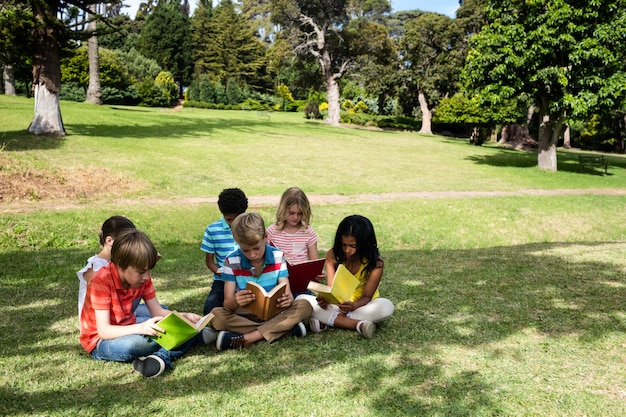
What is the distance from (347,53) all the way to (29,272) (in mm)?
35152

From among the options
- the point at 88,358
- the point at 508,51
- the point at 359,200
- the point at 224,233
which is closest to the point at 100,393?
the point at 88,358

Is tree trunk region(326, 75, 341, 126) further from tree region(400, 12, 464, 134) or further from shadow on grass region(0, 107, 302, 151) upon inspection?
shadow on grass region(0, 107, 302, 151)

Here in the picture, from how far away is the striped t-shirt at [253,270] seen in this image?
404 cm

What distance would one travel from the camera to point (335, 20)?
126 ft

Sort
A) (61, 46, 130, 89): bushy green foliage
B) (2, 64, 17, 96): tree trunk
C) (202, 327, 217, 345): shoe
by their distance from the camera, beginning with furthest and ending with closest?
(61, 46, 130, 89): bushy green foliage
(2, 64, 17, 96): tree trunk
(202, 327, 217, 345): shoe

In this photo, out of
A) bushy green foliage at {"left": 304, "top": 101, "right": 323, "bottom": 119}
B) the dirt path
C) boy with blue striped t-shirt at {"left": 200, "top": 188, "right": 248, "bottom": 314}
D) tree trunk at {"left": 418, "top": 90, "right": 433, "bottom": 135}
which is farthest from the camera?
bushy green foliage at {"left": 304, "top": 101, "right": 323, "bottom": 119}

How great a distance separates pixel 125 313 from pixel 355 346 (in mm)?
1766

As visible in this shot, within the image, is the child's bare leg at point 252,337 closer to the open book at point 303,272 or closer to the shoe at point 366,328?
the open book at point 303,272

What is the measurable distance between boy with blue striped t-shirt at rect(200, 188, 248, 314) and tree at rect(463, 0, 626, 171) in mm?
15944

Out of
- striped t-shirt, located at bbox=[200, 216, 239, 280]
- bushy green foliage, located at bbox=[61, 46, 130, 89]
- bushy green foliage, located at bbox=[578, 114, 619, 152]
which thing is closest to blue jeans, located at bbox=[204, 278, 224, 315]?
striped t-shirt, located at bbox=[200, 216, 239, 280]

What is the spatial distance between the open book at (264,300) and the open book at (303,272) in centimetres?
34

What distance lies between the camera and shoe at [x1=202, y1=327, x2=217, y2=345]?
158 inches

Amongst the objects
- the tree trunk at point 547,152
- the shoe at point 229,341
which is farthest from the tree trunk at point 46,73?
the tree trunk at point 547,152

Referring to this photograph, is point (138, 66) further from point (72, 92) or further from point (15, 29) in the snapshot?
point (15, 29)
